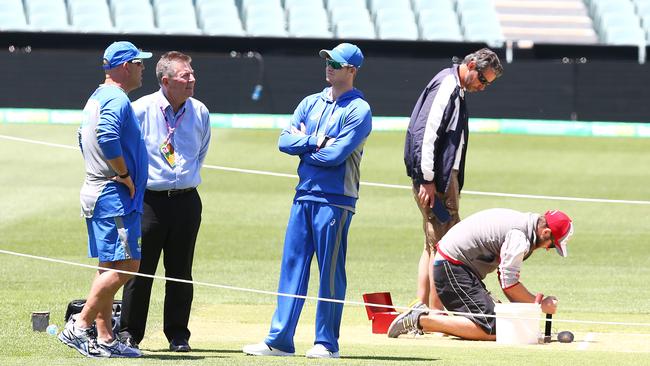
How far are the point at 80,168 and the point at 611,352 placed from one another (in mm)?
14060

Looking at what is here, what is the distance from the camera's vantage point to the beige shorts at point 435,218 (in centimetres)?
1015

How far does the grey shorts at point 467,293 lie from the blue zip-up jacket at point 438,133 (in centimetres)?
59

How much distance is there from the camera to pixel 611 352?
9.38 meters

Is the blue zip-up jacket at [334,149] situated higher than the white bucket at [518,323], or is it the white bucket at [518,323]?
the blue zip-up jacket at [334,149]

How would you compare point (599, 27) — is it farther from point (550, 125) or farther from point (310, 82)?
point (310, 82)

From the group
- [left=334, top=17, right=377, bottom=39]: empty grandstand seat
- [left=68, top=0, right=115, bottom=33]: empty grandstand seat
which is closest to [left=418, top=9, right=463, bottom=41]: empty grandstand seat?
[left=334, top=17, right=377, bottom=39]: empty grandstand seat

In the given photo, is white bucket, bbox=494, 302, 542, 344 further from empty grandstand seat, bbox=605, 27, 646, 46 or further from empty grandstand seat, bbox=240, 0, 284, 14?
empty grandstand seat, bbox=605, 27, 646, 46

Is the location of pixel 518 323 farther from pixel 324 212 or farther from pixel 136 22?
pixel 136 22

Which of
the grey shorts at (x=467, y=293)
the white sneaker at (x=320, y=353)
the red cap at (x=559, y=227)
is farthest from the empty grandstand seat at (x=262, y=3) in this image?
the white sneaker at (x=320, y=353)

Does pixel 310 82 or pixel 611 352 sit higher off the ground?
pixel 310 82

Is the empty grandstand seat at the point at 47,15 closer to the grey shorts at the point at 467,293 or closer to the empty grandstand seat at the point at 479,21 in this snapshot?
the empty grandstand seat at the point at 479,21

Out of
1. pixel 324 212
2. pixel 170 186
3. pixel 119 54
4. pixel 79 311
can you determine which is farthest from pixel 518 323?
pixel 119 54

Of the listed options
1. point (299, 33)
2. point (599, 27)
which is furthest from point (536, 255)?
point (599, 27)

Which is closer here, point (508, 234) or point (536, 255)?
point (508, 234)
